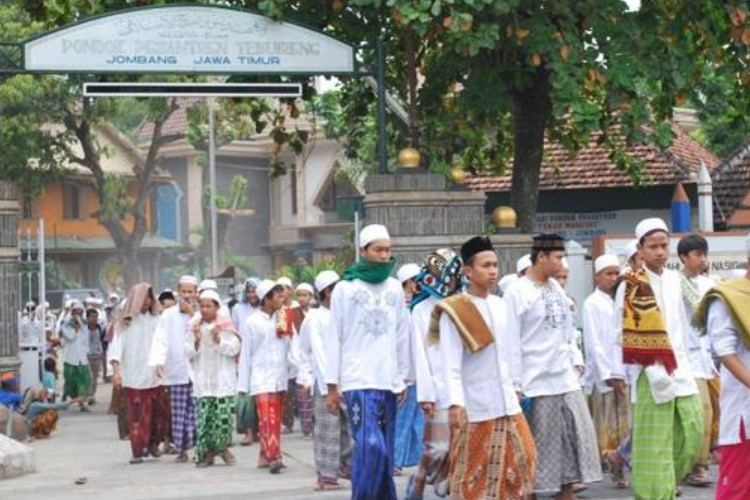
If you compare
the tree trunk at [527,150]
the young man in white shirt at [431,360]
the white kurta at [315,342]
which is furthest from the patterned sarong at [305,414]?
the young man in white shirt at [431,360]

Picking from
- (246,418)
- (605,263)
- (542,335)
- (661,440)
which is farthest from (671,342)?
(246,418)

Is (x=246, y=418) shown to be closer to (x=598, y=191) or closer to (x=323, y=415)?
(x=323, y=415)

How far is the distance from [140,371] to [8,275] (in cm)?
161

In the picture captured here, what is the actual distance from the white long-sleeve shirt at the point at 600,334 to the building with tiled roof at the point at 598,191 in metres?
12.8

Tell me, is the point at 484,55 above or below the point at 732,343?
above

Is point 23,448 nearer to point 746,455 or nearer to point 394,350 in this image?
point 394,350

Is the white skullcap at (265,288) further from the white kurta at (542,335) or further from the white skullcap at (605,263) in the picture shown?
the white kurta at (542,335)

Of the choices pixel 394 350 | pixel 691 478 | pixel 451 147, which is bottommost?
pixel 691 478

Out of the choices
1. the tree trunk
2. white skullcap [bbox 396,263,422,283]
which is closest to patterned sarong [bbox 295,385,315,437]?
the tree trunk

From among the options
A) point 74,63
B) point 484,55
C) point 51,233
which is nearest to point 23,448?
point 74,63

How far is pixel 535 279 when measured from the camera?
10008 mm

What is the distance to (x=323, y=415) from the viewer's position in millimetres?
12781

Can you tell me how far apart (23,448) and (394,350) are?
513 cm

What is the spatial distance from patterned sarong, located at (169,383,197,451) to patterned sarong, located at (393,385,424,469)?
3656mm
